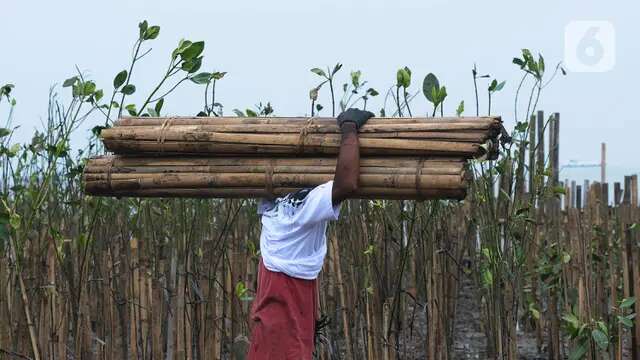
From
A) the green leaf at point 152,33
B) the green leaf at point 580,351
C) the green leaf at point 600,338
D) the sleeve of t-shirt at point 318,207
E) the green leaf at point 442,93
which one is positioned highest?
the green leaf at point 152,33

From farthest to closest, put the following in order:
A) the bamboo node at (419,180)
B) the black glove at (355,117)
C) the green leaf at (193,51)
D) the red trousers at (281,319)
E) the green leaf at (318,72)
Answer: the green leaf at (318,72)
the green leaf at (193,51)
the red trousers at (281,319)
the black glove at (355,117)
the bamboo node at (419,180)

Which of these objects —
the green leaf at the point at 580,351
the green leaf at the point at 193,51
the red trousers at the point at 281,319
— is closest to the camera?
the red trousers at the point at 281,319

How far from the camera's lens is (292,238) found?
8.04 ft

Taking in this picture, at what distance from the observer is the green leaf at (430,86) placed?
2873mm

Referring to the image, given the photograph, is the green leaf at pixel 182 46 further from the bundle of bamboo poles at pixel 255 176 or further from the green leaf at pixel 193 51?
the bundle of bamboo poles at pixel 255 176

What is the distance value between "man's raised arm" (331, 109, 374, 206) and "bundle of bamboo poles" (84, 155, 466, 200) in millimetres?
48

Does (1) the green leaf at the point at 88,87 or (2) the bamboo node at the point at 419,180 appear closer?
(2) the bamboo node at the point at 419,180

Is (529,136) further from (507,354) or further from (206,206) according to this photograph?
(206,206)

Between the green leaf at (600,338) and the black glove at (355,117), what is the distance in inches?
49.3

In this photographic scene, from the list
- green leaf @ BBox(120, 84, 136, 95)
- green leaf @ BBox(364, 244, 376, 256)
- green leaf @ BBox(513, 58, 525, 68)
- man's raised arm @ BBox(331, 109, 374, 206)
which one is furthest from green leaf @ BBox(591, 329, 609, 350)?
green leaf @ BBox(120, 84, 136, 95)

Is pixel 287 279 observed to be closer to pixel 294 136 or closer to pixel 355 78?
pixel 294 136

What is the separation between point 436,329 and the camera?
10.8 ft

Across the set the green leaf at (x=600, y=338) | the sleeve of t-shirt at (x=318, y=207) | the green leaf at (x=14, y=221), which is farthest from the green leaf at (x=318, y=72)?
the green leaf at (x=600, y=338)

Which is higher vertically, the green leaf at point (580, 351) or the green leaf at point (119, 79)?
the green leaf at point (119, 79)
